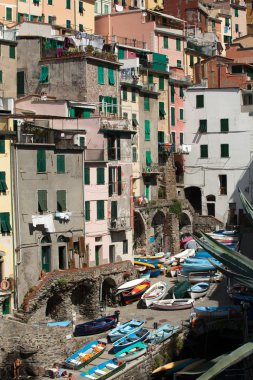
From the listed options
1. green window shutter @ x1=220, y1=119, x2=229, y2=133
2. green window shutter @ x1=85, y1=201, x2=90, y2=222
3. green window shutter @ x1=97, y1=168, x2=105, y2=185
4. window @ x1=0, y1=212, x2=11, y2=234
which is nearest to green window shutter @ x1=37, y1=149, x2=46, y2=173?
window @ x1=0, y1=212, x2=11, y2=234

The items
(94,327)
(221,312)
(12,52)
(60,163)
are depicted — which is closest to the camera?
(94,327)

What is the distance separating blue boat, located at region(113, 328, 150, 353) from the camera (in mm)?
53688

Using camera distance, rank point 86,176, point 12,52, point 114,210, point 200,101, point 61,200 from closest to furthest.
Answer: point 61,200, point 86,176, point 114,210, point 12,52, point 200,101

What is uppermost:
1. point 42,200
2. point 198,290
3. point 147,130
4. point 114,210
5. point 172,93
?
point 172,93

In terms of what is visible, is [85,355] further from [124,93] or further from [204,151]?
[204,151]

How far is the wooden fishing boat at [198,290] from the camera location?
2499 inches

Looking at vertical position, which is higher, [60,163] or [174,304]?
[60,163]

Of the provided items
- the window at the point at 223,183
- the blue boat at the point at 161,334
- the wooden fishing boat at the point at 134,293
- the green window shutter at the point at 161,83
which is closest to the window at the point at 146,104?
the green window shutter at the point at 161,83

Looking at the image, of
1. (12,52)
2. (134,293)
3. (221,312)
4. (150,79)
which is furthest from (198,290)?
(150,79)

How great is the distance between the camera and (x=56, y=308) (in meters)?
59.9

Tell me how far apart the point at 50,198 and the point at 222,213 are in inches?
1218

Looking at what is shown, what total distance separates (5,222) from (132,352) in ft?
37.3

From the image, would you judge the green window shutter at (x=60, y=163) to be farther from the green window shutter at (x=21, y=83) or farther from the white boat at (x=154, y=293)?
the green window shutter at (x=21, y=83)

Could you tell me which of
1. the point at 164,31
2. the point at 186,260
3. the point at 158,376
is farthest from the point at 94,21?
the point at 158,376
